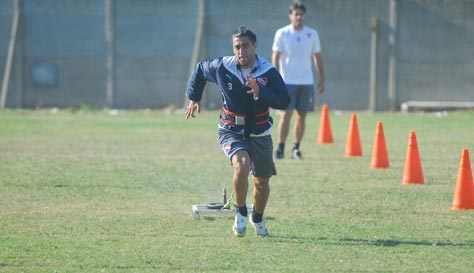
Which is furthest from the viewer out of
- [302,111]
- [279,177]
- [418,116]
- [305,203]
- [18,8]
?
[18,8]

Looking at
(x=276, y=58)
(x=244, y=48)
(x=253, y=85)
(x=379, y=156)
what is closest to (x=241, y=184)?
(x=253, y=85)

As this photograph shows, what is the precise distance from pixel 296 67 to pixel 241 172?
22.8 ft

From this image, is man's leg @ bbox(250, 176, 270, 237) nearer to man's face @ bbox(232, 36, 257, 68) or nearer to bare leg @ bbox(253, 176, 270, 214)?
bare leg @ bbox(253, 176, 270, 214)

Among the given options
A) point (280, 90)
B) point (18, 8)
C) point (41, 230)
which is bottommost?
point (41, 230)

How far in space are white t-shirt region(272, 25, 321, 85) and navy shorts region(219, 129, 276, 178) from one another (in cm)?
655

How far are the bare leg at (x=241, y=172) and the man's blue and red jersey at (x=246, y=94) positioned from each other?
0.85 feet

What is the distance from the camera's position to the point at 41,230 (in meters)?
9.34

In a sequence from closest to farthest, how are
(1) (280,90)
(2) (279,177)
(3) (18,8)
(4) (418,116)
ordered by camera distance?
(1) (280,90)
(2) (279,177)
(4) (418,116)
(3) (18,8)

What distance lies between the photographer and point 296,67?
612 inches

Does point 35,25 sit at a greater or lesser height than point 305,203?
greater

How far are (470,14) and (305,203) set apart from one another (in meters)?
16.0

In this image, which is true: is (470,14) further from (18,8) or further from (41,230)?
(41,230)

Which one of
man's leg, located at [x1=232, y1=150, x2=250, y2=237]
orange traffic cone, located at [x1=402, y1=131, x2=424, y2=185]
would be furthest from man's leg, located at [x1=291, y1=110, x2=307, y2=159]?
man's leg, located at [x1=232, y1=150, x2=250, y2=237]

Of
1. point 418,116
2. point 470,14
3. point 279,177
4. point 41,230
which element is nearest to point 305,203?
point 279,177
